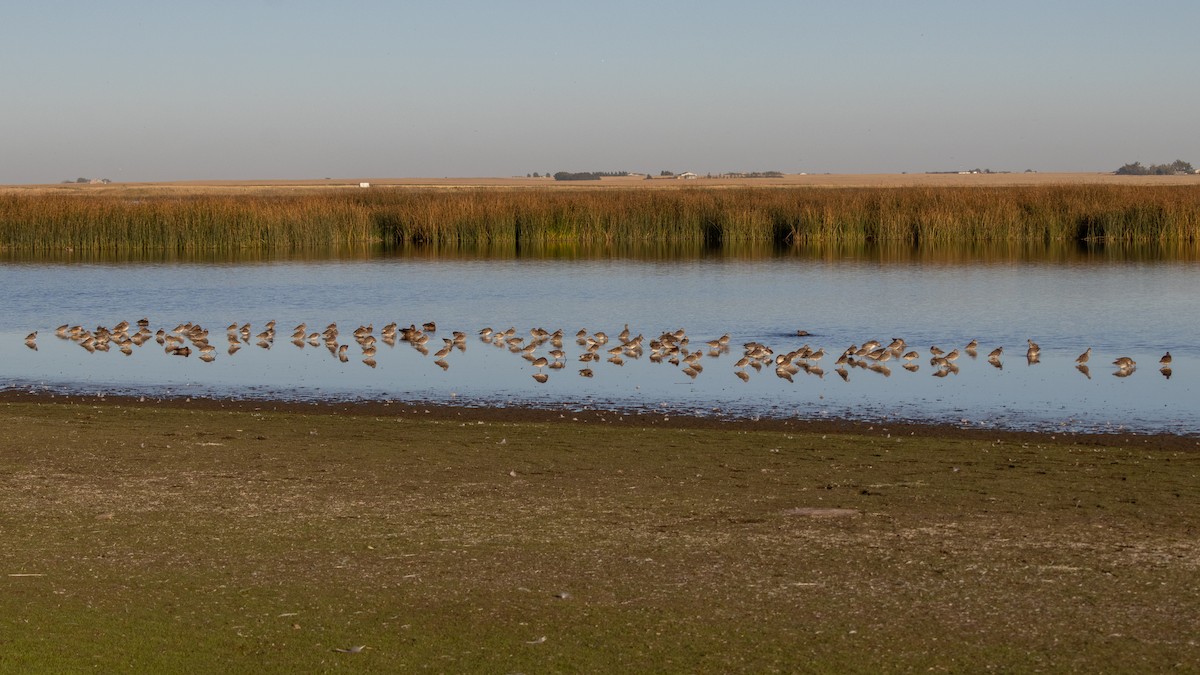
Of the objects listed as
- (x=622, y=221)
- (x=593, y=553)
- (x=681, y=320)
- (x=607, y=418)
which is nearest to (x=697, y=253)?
(x=622, y=221)

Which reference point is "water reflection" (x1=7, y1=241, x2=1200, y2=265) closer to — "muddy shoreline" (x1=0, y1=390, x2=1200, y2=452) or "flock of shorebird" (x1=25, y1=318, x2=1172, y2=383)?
"flock of shorebird" (x1=25, y1=318, x2=1172, y2=383)

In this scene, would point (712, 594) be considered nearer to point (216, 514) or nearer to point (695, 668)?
point (695, 668)

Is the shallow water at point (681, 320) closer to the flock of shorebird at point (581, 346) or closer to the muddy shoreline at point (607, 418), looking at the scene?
the flock of shorebird at point (581, 346)

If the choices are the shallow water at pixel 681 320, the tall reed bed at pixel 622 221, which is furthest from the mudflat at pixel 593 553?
the tall reed bed at pixel 622 221

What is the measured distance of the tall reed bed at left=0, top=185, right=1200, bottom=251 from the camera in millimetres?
45469

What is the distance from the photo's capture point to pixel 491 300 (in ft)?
100

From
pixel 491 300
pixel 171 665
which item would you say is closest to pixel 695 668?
pixel 171 665

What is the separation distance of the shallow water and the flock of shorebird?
0.73ft

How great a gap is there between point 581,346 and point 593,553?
14878 mm

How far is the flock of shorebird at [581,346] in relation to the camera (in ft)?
64.7

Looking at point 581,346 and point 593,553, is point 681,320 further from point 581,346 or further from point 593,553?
point 593,553

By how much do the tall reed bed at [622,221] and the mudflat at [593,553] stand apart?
3414cm

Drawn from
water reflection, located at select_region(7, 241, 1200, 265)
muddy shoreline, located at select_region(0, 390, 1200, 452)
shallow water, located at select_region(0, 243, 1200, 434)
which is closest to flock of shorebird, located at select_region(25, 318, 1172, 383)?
shallow water, located at select_region(0, 243, 1200, 434)

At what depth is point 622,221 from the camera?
163ft
